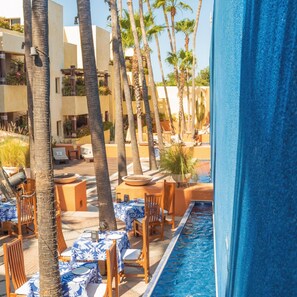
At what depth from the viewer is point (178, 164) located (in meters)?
13.7

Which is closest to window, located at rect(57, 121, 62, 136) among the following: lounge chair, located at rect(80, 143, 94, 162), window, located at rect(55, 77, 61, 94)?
window, located at rect(55, 77, 61, 94)

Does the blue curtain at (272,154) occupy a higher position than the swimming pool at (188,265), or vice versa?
the blue curtain at (272,154)

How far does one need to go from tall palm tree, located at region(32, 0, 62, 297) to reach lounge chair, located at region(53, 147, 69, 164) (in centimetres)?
1593

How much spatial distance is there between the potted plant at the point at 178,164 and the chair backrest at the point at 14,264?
23.7 ft

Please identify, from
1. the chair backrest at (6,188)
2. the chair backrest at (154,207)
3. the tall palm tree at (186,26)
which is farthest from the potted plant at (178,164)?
the tall palm tree at (186,26)

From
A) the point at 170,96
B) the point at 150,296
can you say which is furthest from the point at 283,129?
the point at 170,96

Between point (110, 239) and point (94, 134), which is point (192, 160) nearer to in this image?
point (94, 134)

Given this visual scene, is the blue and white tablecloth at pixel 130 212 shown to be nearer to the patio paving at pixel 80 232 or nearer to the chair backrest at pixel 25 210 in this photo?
the patio paving at pixel 80 232

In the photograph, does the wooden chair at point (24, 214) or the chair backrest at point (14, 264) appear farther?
the wooden chair at point (24, 214)

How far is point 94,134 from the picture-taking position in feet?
30.8

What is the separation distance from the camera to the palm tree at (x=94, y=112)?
369 inches

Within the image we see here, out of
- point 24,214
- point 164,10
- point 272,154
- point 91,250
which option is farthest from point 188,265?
point 164,10

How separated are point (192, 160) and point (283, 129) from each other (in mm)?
12598

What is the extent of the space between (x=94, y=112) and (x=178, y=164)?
4768 mm
